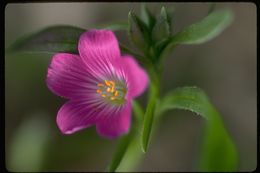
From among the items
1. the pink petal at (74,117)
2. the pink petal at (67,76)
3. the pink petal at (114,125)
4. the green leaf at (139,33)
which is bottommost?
the pink petal at (114,125)

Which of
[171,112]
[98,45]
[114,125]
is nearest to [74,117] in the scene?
[114,125]

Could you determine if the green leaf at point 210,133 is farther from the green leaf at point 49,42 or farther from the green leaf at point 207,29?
the green leaf at point 49,42

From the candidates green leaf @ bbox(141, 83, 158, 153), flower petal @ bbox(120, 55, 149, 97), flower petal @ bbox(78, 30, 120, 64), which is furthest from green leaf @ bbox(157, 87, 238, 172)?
flower petal @ bbox(78, 30, 120, 64)

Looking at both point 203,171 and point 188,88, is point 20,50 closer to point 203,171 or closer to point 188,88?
point 188,88

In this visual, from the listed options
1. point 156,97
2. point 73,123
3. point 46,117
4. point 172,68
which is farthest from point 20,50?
point 172,68

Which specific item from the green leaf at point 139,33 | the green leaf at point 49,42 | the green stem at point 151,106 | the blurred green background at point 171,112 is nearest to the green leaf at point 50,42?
the green leaf at point 49,42
